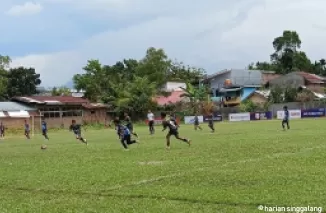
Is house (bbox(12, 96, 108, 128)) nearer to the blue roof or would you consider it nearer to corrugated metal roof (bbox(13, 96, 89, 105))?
corrugated metal roof (bbox(13, 96, 89, 105))

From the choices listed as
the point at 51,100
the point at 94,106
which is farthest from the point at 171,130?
the point at 94,106

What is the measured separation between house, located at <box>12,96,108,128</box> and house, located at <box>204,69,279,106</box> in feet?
73.8

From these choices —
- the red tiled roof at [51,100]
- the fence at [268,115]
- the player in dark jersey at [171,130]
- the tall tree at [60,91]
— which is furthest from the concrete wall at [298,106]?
the player in dark jersey at [171,130]

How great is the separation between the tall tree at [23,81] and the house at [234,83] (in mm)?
33451

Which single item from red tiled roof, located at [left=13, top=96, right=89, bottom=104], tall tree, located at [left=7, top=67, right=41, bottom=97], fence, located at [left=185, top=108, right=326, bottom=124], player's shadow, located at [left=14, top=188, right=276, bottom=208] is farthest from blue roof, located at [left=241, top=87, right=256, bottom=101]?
player's shadow, located at [left=14, top=188, right=276, bottom=208]

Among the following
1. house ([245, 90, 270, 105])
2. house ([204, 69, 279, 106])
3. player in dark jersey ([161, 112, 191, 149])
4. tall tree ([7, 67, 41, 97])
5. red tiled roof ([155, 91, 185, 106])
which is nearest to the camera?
player in dark jersey ([161, 112, 191, 149])

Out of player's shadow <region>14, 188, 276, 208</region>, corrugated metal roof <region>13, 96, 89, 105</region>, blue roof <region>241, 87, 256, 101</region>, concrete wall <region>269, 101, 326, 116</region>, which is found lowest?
player's shadow <region>14, 188, 276, 208</region>

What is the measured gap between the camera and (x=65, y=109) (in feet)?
233

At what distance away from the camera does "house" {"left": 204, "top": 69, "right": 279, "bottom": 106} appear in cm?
8775

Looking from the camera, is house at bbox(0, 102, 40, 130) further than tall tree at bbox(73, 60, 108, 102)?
No

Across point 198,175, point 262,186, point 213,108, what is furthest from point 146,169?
point 213,108

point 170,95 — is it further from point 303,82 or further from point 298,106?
point 298,106

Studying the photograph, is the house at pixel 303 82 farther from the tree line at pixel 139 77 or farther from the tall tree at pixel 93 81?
the tall tree at pixel 93 81

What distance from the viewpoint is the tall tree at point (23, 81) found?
95.3m
